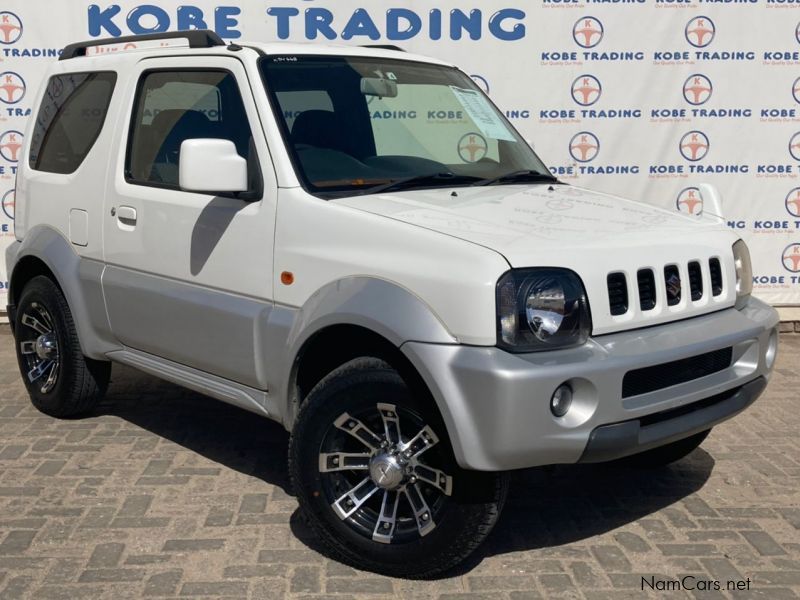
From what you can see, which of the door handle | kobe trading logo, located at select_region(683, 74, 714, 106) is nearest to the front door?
the door handle

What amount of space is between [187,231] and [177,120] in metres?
0.66

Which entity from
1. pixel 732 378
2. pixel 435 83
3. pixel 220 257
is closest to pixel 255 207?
pixel 220 257

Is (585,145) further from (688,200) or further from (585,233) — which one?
(585,233)

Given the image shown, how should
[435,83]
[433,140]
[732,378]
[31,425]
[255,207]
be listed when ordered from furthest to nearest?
[31,425] < [435,83] < [433,140] < [255,207] < [732,378]

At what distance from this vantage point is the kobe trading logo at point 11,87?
26.6 ft

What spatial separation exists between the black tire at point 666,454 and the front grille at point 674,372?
106cm

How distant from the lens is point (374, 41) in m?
8.18

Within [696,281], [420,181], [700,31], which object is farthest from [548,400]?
[700,31]

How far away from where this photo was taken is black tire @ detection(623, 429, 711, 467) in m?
4.83

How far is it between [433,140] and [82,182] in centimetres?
196

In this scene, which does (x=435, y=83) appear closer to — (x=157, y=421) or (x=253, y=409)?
(x=253, y=409)

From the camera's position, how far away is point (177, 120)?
15.7 ft

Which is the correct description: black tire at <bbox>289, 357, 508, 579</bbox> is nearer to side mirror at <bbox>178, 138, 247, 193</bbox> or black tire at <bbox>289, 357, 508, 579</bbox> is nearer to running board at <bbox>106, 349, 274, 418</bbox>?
running board at <bbox>106, 349, 274, 418</bbox>

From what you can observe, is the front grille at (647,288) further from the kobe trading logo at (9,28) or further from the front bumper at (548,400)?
the kobe trading logo at (9,28)
